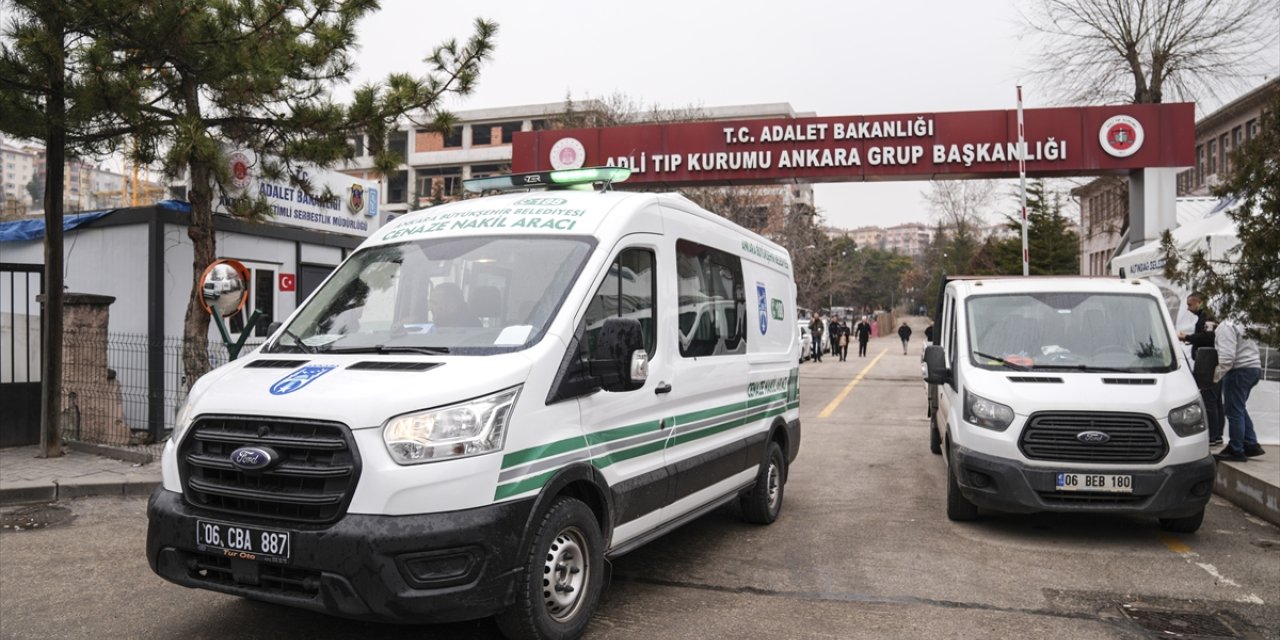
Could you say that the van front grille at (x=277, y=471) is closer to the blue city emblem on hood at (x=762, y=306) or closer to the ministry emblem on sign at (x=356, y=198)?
the blue city emblem on hood at (x=762, y=306)

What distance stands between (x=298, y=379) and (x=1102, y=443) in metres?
5.64

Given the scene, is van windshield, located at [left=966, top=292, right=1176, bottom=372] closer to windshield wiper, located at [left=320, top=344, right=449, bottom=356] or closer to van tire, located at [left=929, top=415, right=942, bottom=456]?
van tire, located at [left=929, top=415, right=942, bottom=456]

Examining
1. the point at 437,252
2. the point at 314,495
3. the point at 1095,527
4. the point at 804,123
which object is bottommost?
the point at 1095,527

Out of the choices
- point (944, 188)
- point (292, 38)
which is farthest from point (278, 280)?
point (944, 188)

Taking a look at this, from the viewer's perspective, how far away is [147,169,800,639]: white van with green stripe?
12.8 ft

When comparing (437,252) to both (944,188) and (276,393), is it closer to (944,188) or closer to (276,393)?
(276,393)

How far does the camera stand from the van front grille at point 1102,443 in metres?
6.86

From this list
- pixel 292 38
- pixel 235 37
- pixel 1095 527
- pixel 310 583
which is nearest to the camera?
pixel 310 583

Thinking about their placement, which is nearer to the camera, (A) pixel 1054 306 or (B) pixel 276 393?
(B) pixel 276 393

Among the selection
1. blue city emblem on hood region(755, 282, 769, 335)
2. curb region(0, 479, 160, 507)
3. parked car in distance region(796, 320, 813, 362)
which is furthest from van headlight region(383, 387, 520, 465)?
parked car in distance region(796, 320, 813, 362)

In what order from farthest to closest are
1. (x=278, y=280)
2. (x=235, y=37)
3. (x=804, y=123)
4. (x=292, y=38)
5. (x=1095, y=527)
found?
1. (x=804, y=123)
2. (x=278, y=280)
3. (x=292, y=38)
4. (x=235, y=37)
5. (x=1095, y=527)

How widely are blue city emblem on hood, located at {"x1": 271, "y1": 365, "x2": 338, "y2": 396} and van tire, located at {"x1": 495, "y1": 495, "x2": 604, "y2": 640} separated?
4.02 feet

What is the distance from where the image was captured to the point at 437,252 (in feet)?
17.2

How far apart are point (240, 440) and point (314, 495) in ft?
1.50
